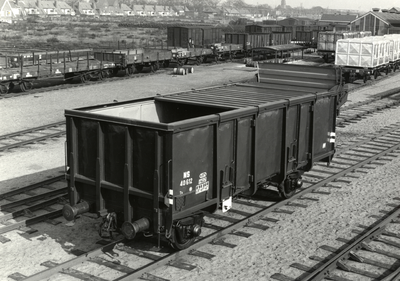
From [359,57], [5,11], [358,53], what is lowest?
[359,57]

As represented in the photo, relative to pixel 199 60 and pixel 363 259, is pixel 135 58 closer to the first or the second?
pixel 199 60

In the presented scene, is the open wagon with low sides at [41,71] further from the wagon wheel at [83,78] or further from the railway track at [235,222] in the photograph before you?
the railway track at [235,222]

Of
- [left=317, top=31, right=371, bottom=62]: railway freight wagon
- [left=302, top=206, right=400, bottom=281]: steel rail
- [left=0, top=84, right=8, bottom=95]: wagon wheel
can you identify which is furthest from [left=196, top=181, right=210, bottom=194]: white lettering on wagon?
[left=317, top=31, right=371, bottom=62]: railway freight wagon

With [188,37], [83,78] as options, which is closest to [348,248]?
[83,78]

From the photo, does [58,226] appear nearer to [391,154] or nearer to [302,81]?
[302,81]

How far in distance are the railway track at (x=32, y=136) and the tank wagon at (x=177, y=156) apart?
7.13 m

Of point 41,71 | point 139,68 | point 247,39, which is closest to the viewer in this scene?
point 41,71

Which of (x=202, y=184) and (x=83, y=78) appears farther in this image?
(x=83, y=78)

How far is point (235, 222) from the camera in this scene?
9992mm

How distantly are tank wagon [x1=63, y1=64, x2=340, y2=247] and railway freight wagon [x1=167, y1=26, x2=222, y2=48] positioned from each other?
35843mm

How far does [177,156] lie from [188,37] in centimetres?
3939

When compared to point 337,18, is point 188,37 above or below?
below

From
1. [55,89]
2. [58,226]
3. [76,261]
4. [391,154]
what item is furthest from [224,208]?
[55,89]

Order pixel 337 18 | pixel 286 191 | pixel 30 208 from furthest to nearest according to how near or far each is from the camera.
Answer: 1. pixel 337 18
2. pixel 286 191
3. pixel 30 208
